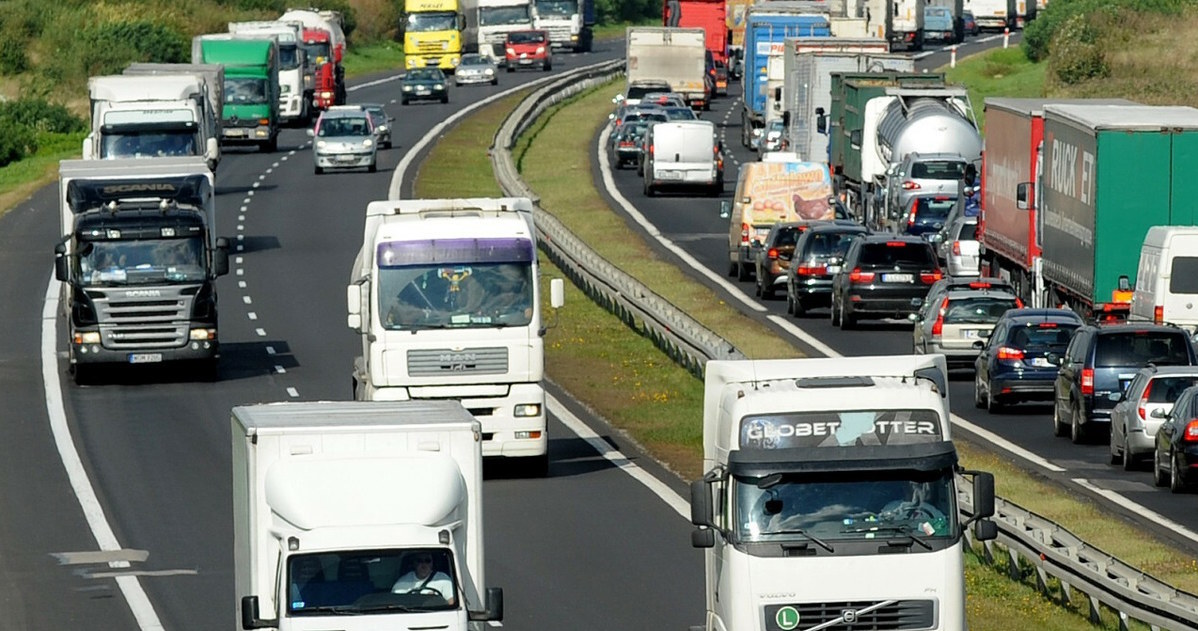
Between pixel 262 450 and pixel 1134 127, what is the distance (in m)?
Result: 24.0

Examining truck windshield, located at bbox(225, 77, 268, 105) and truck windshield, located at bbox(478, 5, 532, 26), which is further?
truck windshield, located at bbox(478, 5, 532, 26)

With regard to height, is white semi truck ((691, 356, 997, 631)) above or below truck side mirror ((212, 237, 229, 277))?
above

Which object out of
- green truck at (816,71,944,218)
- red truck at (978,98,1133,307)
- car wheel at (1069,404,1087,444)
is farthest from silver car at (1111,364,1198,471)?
green truck at (816,71,944,218)

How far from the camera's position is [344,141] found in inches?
2827

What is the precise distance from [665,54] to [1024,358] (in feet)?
208

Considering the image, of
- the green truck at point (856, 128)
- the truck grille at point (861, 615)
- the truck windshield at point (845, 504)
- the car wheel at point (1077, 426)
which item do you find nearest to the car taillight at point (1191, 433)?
the car wheel at point (1077, 426)

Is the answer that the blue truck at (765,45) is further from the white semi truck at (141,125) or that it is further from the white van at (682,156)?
the white semi truck at (141,125)

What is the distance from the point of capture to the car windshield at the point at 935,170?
176 feet

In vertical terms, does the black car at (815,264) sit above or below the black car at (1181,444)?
below

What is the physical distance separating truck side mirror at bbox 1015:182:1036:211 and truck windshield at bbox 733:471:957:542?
90.2ft

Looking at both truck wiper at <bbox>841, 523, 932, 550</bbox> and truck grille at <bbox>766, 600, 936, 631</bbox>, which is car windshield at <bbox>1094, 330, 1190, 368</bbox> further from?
truck grille at <bbox>766, 600, 936, 631</bbox>

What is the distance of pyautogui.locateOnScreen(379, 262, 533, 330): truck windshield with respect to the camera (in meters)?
27.7

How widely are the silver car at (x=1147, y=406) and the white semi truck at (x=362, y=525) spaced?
14.1 m

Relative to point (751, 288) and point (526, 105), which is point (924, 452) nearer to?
point (751, 288)
